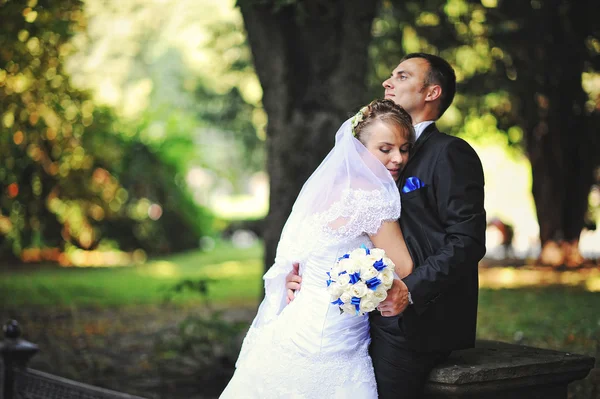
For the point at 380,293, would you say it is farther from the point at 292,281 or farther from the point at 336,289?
the point at 292,281

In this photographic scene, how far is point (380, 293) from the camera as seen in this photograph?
3.24 metres

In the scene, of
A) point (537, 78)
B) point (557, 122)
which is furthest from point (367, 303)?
point (557, 122)

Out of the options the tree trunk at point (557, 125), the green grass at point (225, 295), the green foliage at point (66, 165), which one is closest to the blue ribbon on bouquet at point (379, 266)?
the green foliage at point (66, 165)

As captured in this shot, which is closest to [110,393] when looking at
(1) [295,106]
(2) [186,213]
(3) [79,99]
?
(1) [295,106]

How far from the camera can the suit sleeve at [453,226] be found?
11.2 feet

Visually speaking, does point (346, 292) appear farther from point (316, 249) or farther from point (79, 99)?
point (79, 99)

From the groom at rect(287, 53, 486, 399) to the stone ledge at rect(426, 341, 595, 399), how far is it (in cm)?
10

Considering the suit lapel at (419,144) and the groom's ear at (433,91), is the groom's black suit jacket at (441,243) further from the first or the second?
the groom's ear at (433,91)

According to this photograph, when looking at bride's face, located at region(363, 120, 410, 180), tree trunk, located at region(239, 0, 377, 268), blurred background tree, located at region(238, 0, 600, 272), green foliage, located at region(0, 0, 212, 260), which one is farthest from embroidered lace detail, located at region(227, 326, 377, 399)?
green foliage, located at region(0, 0, 212, 260)

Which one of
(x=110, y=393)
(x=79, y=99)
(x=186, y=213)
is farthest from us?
(x=186, y=213)

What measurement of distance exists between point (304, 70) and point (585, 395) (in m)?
3.81

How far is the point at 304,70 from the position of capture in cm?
755

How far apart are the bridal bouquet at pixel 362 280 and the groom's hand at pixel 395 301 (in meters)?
0.09

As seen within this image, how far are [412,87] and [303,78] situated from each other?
3.73 metres
